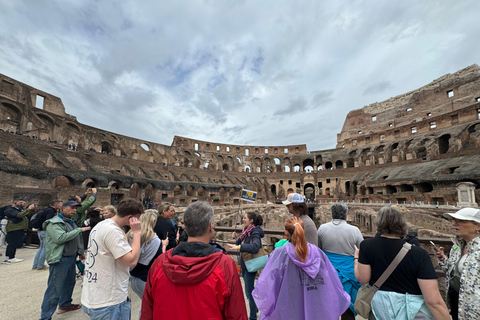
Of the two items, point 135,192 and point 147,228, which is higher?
point 147,228

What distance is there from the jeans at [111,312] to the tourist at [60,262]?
1286 mm

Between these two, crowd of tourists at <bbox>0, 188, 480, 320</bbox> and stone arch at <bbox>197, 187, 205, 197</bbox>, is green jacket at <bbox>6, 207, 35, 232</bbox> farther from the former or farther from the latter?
stone arch at <bbox>197, 187, 205, 197</bbox>

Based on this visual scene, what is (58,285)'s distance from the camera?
298cm

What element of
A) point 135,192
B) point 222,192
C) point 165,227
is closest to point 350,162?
point 222,192

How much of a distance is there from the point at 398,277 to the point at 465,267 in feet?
2.11

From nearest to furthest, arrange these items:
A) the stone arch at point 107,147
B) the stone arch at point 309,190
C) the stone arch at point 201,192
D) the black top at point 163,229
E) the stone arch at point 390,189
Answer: the black top at point 163,229 → the stone arch at point 390,189 → the stone arch at point 201,192 → the stone arch at point 107,147 → the stone arch at point 309,190

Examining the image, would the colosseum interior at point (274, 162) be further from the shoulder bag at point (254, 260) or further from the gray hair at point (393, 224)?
the gray hair at point (393, 224)

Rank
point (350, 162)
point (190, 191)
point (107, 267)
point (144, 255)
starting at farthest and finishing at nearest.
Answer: point (350, 162)
point (190, 191)
point (144, 255)
point (107, 267)

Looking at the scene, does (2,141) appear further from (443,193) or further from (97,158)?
(443,193)

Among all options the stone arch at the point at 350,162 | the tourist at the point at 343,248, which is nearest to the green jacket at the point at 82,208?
the tourist at the point at 343,248

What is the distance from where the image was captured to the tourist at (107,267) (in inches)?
82.0

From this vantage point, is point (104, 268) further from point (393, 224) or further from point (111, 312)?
point (393, 224)

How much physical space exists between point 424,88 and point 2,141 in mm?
62754

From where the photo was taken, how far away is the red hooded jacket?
1363 millimetres
